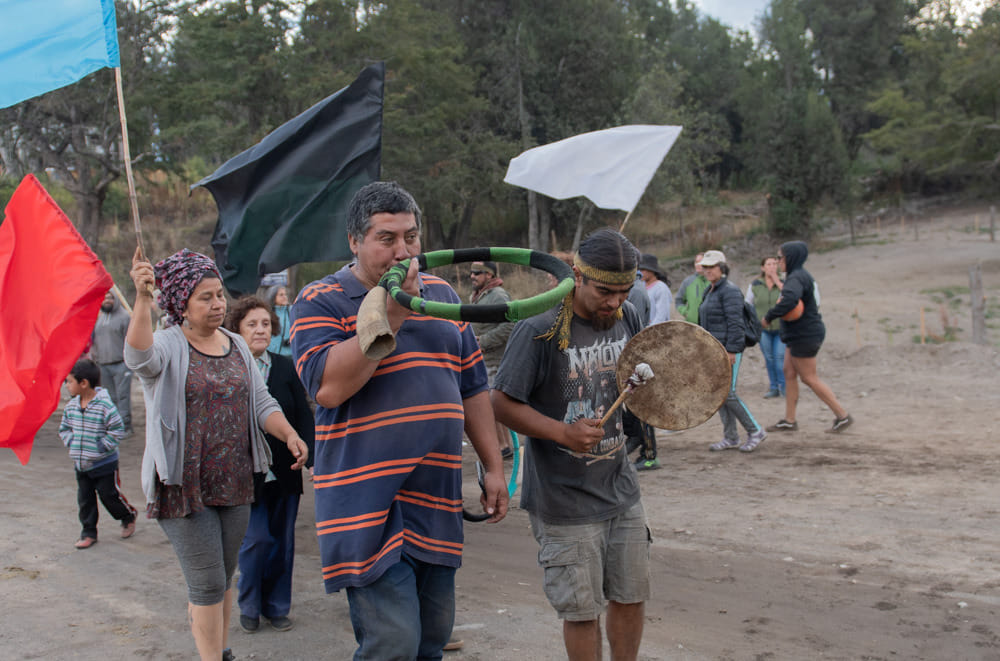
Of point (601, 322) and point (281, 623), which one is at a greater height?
point (601, 322)

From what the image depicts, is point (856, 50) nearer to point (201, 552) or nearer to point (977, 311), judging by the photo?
point (977, 311)

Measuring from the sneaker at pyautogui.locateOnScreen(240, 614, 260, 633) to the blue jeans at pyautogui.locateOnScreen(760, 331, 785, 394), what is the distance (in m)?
8.54

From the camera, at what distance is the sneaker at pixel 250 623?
464 centimetres

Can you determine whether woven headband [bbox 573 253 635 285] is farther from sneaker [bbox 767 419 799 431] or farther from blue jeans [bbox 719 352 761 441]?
sneaker [bbox 767 419 799 431]

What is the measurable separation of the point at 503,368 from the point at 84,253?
258 centimetres

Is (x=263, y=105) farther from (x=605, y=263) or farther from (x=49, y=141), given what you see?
(x=605, y=263)

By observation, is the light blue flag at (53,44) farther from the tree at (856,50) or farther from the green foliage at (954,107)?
the tree at (856,50)

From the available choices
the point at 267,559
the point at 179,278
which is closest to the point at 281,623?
the point at 267,559

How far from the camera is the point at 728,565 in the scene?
17.8 ft

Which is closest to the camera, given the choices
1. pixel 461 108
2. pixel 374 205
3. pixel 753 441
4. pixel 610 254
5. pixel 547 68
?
pixel 374 205

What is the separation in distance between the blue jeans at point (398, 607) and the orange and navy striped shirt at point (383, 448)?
54mm

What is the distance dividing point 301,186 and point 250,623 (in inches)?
142

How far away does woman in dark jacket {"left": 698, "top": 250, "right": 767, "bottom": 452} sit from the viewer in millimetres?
8281

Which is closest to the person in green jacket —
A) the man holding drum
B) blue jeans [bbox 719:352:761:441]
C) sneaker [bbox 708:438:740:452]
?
blue jeans [bbox 719:352:761:441]
